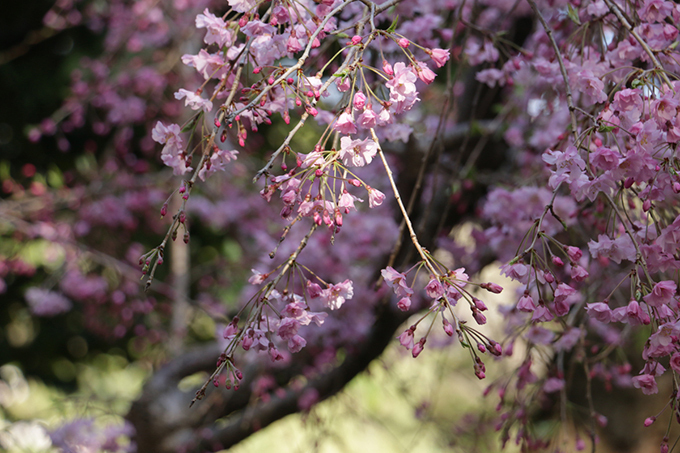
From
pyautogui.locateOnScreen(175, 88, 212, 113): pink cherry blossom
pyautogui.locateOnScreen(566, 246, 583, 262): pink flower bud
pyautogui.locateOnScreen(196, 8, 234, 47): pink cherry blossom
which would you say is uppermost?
pyautogui.locateOnScreen(196, 8, 234, 47): pink cherry blossom

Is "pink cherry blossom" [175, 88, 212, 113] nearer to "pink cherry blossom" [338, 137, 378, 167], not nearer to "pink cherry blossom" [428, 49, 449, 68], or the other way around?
"pink cherry blossom" [338, 137, 378, 167]

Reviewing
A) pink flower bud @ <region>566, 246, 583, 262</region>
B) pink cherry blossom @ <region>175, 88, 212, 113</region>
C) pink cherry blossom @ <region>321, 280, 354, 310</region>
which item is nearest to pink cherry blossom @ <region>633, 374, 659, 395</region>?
pink flower bud @ <region>566, 246, 583, 262</region>

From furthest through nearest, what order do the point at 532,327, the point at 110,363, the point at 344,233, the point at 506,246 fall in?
1. the point at 110,363
2. the point at 344,233
3. the point at 506,246
4. the point at 532,327

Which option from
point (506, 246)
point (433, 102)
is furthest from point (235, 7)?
point (433, 102)

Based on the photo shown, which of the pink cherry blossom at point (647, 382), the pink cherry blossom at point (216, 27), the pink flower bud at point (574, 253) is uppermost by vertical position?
the pink cherry blossom at point (216, 27)

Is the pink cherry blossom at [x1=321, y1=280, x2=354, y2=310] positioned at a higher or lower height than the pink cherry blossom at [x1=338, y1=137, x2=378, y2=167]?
lower

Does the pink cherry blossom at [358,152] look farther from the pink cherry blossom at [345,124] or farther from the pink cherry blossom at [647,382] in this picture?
the pink cherry blossom at [647,382]

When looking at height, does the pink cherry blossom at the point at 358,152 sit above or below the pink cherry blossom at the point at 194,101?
above

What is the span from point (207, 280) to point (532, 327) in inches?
104

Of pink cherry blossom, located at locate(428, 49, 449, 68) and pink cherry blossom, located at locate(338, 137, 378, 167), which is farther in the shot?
pink cherry blossom, located at locate(428, 49, 449, 68)

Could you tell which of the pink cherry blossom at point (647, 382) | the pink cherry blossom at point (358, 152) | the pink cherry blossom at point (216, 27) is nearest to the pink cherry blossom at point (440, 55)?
the pink cherry blossom at point (358, 152)

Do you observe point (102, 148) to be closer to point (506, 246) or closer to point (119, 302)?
point (119, 302)

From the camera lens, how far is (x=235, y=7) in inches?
34.8

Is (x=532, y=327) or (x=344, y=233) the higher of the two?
(x=532, y=327)
